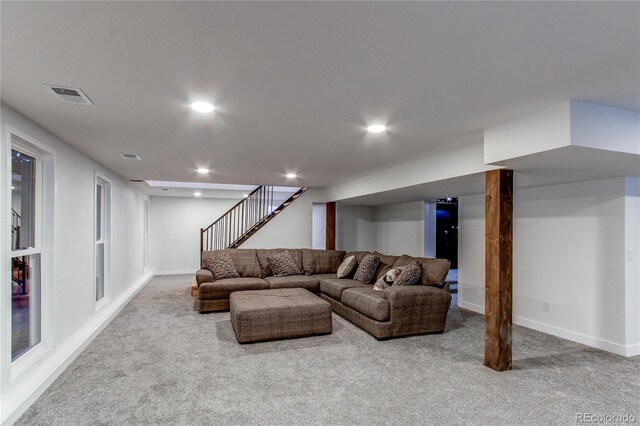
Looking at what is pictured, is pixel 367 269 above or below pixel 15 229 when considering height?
below

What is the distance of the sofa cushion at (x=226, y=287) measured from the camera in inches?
Result: 195

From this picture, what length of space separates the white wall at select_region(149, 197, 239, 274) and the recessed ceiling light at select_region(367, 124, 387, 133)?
6.86 meters

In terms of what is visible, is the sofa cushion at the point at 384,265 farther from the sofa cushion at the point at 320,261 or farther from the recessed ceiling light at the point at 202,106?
the recessed ceiling light at the point at 202,106

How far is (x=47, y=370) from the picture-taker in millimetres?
2791

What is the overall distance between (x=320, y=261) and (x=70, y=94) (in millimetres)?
4789

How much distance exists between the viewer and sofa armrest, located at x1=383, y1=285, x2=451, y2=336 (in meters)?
3.90

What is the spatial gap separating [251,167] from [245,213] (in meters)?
3.33

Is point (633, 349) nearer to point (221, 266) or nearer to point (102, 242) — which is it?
point (221, 266)

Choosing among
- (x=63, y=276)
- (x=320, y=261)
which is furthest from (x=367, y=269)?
(x=63, y=276)

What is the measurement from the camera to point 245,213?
26.3ft

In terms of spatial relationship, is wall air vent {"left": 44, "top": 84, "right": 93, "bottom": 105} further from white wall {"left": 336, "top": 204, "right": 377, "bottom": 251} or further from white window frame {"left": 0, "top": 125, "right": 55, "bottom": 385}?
white wall {"left": 336, "top": 204, "right": 377, "bottom": 251}

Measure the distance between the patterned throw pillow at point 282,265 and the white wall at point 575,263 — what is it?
346cm

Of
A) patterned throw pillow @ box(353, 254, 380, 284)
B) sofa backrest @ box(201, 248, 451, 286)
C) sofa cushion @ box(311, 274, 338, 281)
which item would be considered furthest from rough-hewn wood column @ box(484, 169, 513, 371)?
sofa cushion @ box(311, 274, 338, 281)

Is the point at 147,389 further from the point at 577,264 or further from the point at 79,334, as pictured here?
the point at 577,264
